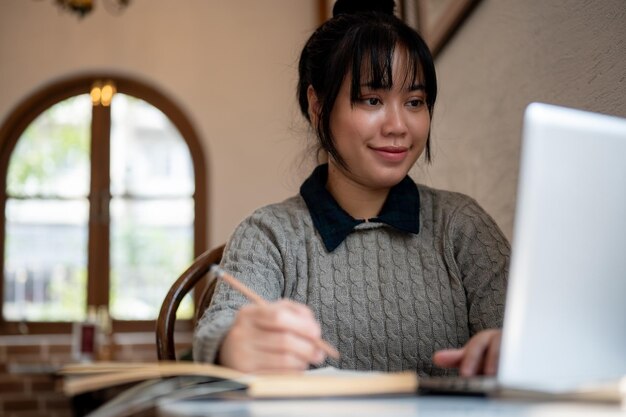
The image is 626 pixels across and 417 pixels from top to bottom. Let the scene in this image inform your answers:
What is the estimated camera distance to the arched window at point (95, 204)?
15.0 ft

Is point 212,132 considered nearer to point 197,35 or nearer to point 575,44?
point 197,35

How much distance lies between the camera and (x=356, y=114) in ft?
3.81

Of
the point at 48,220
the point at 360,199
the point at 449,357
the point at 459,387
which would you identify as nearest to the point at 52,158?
the point at 48,220

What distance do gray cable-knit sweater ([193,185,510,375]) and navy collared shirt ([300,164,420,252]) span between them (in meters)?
0.01

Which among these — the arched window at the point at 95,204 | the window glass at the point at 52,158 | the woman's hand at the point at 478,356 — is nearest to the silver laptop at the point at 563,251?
the woman's hand at the point at 478,356

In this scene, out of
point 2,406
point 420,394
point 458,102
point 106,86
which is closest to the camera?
point 420,394

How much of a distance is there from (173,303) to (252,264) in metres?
0.25

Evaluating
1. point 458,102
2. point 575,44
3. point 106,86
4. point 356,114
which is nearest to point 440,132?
point 458,102

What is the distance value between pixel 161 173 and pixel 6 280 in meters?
1.02

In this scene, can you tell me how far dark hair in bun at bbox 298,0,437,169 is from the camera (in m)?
1.15

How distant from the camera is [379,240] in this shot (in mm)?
1210

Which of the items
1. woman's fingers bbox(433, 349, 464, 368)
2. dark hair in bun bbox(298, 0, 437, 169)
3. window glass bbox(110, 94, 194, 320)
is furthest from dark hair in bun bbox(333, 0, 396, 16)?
window glass bbox(110, 94, 194, 320)

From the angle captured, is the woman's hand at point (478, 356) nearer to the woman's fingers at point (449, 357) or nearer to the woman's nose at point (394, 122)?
the woman's fingers at point (449, 357)

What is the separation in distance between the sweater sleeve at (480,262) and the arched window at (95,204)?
11.8ft
